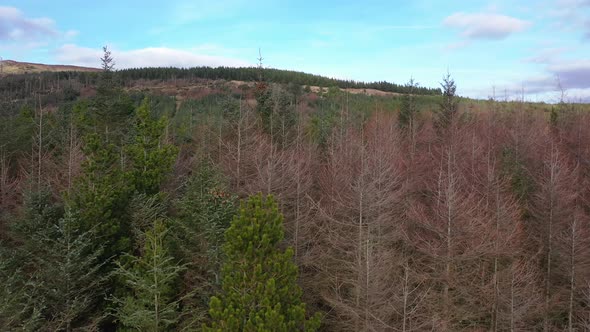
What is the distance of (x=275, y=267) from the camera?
490 inches

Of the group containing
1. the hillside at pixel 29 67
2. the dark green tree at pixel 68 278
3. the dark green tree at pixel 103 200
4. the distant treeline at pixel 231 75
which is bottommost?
the dark green tree at pixel 68 278

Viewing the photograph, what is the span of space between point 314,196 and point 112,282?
1218 centimetres

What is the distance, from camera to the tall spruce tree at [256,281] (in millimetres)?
11914

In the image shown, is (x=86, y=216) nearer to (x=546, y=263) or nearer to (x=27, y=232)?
(x=27, y=232)

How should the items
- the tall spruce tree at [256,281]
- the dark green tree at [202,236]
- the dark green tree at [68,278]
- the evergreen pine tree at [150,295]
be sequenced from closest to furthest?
the tall spruce tree at [256,281] → the evergreen pine tree at [150,295] → the dark green tree at [68,278] → the dark green tree at [202,236]

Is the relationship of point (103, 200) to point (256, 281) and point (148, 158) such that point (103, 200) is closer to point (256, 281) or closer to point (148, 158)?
point (148, 158)

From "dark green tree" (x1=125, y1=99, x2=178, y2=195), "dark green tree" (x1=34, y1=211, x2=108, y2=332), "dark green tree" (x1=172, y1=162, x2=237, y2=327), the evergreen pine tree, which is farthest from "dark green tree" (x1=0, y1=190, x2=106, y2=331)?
"dark green tree" (x1=125, y1=99, x2=178, y2=195)

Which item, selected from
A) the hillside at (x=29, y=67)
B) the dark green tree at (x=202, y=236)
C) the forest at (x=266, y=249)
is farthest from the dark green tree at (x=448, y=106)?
the hillside at (x=29, y=67)

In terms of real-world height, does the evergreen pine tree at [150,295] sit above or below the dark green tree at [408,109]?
below

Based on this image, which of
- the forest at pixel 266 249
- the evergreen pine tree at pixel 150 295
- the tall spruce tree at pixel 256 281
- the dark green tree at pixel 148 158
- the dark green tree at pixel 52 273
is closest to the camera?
the tall spruce tree at pixel 256 281

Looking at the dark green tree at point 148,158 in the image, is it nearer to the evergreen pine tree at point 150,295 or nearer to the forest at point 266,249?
the forest at point 266,249

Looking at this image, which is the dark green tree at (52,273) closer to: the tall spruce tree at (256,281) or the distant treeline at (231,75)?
the tall spruce tree at (256,281)

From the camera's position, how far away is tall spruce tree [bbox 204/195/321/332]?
1191 cm

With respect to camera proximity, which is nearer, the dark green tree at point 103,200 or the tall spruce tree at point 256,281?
the tall spruce tree at point 256,281
